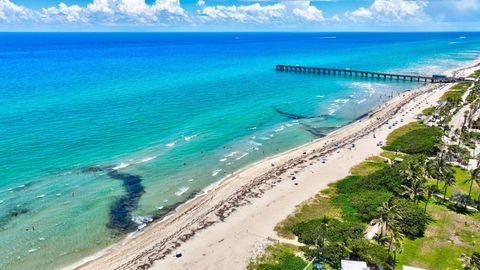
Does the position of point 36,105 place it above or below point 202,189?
above

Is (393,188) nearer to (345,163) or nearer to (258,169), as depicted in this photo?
(345,163)

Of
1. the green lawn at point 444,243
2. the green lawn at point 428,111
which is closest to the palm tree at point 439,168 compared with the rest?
the green lawn at point 444,243

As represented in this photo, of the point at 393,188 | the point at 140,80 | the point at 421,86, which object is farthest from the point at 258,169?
the point at 421,86

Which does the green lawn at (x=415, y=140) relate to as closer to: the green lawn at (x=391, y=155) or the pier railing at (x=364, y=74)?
the green lawn at (x=391, y=155)

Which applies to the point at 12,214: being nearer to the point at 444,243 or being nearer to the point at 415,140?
the point at 444,243

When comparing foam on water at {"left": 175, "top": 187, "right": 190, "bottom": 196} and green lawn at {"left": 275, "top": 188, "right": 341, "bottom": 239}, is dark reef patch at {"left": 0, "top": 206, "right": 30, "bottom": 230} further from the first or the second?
green lawn at {"left": 275, "top": 188, "right": 341, "bottom": 239}

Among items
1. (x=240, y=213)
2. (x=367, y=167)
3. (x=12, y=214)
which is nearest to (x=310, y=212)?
(x=240, y=213)
